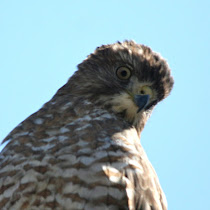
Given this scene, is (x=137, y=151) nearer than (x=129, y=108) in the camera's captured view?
Yes

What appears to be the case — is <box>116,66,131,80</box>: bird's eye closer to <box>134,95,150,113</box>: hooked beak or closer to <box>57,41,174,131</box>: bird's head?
<box>57,41,174,131</box>: bird's head

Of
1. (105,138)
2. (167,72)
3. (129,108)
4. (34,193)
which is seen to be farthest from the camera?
(167,72)

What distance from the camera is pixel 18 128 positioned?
5852mm

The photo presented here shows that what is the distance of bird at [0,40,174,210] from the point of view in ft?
16.0

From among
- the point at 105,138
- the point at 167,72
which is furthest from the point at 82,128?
the point at 167,72

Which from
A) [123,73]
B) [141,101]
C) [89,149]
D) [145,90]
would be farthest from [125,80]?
[89,149]

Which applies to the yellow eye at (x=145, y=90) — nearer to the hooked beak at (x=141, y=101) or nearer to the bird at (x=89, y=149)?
the bird at (x=89, y=149)

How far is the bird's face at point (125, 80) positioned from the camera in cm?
644

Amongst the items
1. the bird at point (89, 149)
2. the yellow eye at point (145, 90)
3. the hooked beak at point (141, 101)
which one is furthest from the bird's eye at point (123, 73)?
the hooked beak at point (141, 101)

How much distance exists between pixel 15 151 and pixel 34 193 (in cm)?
65

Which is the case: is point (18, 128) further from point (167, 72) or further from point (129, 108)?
point (167, 72)

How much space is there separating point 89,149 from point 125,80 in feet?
5.38

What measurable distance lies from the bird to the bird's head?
11mm

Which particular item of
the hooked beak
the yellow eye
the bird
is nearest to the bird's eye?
the bird
